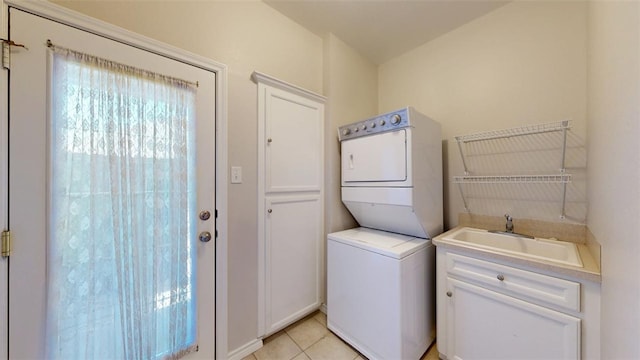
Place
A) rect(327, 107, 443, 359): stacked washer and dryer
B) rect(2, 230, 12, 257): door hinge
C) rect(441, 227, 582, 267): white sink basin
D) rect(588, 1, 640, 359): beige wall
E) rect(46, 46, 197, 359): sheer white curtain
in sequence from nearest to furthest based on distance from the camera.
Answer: rect(588, 1, 640, 359): beige wall → rect(2, 230, 12, 257): door hinge → rect(46, 46, 197, 359): sheer white curtain → rect(441, 227, 582, 267): white sink basin → rect(327, 107, 443, 359): stacked washer and dryer

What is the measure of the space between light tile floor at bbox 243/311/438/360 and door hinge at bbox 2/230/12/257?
1408 millimetres

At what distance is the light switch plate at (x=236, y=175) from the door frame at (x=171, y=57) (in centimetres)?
6

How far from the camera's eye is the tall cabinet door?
→ 1681 mm

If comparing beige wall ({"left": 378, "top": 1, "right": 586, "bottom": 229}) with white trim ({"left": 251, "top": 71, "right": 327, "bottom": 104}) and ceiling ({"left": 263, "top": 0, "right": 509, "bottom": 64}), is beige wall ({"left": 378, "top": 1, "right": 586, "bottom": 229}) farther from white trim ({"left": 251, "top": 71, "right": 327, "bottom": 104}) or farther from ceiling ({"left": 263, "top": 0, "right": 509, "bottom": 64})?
white trim ({"left": 251, "top": 71, "right": 327, "bottom": 104})

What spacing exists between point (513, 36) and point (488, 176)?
1.10m

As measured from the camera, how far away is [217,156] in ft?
4.73

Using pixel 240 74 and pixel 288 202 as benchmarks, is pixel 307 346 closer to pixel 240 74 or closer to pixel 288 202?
pixel 288 202

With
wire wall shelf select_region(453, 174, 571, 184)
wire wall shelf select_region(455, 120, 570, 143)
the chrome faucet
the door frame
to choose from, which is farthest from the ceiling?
the chrome faucet

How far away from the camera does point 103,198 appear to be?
1054 mm

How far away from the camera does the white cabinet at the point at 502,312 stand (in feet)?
3.49

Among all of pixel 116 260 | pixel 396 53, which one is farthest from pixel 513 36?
pixel 116 260

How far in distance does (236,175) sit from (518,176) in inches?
79.3

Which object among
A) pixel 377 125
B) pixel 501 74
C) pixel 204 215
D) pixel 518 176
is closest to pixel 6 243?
pixel 204 215

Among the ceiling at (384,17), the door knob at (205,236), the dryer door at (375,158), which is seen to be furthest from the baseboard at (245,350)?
the ceiling at (384,17)
